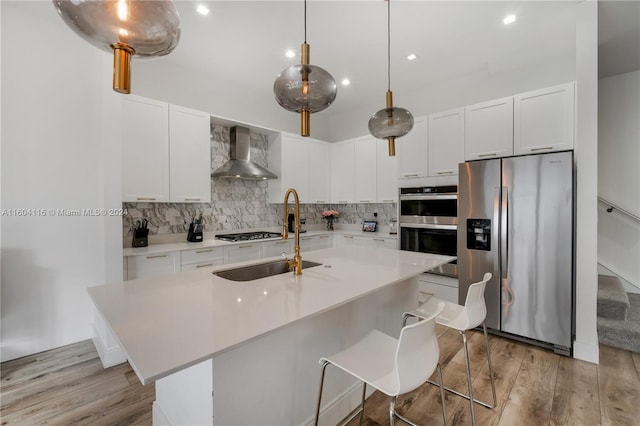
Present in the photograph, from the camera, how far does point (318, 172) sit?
4.67 m

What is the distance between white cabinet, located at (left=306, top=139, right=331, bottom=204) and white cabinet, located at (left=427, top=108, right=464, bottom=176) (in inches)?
70.1

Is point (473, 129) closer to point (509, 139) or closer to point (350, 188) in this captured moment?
point (509, 139)

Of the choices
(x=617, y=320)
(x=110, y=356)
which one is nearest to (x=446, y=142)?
(x=617, y=320)

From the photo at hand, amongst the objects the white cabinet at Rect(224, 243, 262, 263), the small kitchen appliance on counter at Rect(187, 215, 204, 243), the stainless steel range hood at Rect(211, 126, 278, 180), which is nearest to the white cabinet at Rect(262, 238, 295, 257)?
the white cabinet at Rect(224, 243, 262, 263)

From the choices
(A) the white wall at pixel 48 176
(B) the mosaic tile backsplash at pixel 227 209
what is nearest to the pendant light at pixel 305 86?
(A) the white wall at pixel 48 176

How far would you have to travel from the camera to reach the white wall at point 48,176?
2.38m

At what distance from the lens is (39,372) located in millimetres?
2221

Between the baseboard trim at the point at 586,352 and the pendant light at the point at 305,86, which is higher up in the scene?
the pendant light at the point at 305,86

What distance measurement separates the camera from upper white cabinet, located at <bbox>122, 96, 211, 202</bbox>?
277cm

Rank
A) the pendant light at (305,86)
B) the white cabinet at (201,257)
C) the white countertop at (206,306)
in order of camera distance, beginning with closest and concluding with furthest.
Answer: the white countertop at (206,306)
the pendant light at (305,86)
the white cabinet at (201,257)

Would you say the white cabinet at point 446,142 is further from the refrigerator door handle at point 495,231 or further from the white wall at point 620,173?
the white wall at point 620,173

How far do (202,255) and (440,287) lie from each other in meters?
2.70

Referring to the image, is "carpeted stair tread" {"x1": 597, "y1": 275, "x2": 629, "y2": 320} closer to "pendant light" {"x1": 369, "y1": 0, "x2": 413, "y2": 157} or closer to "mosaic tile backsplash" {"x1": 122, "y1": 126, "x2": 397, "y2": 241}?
"mosaic tile backsplash" {"x1": 122, "y1": 126, "x2": 397, "y2": 241}

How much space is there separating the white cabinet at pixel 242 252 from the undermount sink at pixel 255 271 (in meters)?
1.29
